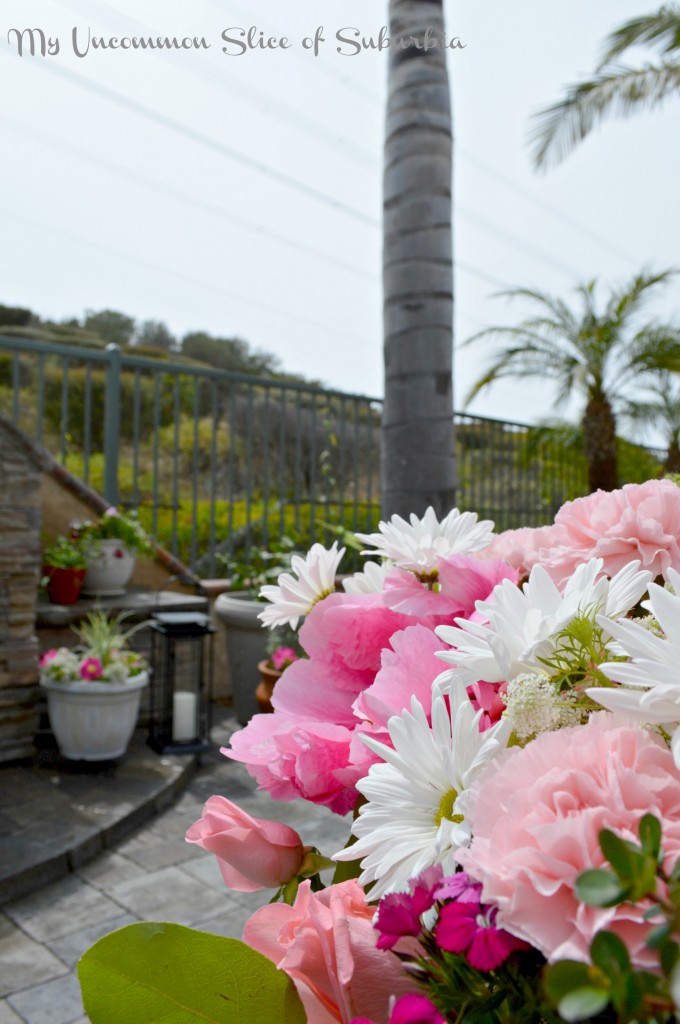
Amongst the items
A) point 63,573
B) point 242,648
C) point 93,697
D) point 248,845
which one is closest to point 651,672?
point 248,845

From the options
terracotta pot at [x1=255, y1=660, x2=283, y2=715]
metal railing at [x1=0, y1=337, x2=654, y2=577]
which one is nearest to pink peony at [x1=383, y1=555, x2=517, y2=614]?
metal railing at [x1=0, y1=337, x2=654, y2=577]

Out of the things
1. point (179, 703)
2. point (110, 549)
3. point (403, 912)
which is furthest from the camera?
point (110, 549)

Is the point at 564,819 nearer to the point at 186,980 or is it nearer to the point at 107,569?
the point at 186,980

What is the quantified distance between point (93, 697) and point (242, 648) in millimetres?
1478

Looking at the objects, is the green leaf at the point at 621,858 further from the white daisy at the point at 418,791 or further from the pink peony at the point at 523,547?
the pink peony at the point at 523,547

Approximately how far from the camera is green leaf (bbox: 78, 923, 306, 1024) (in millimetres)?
418

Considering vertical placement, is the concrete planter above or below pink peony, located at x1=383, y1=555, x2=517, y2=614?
below

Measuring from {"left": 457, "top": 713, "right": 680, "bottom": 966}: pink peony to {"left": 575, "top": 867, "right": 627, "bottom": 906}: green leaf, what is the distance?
12 millimetres

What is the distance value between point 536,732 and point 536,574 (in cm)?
8

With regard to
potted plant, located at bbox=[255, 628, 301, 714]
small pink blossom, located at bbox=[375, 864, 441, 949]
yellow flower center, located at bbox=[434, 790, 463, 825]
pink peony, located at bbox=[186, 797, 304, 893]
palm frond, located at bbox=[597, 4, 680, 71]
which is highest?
palm frond, located at bbox=[597, 4, 680, 71]

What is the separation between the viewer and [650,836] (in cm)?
25

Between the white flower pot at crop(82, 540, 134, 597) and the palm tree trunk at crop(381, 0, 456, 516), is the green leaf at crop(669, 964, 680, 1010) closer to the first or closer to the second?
the palm tree trunk at crop(381, 0, 456, 516)

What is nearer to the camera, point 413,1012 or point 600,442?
point 413,1012

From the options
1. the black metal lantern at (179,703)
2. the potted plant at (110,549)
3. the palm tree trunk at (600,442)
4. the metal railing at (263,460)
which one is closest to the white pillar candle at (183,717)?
the black metal lantern at (179,703)
